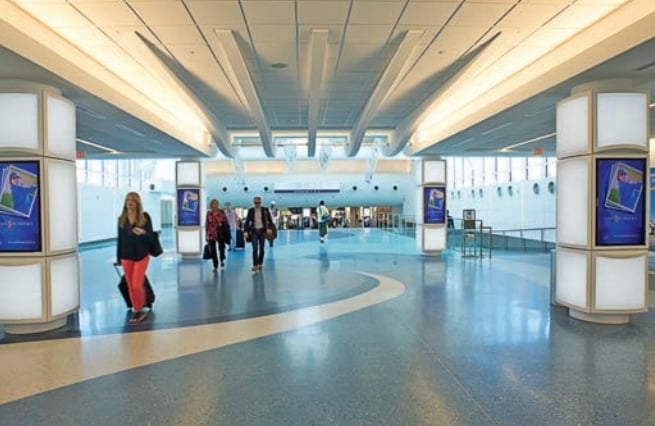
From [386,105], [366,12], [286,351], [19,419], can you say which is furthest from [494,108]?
[19,419]

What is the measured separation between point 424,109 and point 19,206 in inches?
319

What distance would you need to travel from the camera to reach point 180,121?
11219 millimetres

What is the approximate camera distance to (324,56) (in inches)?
251

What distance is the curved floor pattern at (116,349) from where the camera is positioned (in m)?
3.82

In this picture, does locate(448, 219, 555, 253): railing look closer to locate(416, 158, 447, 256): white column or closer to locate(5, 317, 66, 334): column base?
locate(416, 158, 447, 256): white column

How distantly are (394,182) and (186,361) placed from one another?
2775 cm

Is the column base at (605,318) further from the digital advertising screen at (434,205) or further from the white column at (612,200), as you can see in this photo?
the digital advertising screen at (434,205)

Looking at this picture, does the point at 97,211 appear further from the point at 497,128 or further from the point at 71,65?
the point at 497,128

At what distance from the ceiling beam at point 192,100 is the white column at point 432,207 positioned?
6.15m

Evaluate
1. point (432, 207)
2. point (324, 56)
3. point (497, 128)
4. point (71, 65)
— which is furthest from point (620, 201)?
point (432, 207)

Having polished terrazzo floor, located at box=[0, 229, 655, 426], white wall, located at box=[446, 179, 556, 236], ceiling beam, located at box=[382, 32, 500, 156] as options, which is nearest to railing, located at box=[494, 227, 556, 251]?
white wall, located at box=[446, 179, 556, 236]

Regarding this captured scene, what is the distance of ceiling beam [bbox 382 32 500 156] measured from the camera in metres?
7.01

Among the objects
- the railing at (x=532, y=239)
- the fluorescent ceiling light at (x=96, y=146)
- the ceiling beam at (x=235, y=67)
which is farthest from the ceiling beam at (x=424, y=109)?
the fluorescent ceiling light at (x=96, y=146)

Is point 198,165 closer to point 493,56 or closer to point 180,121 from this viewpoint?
point 180,121
